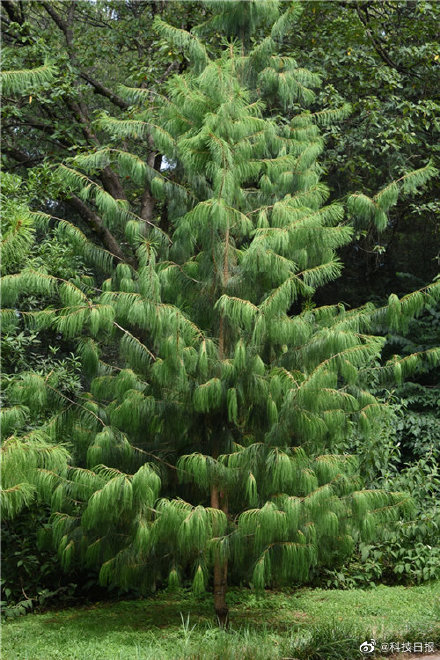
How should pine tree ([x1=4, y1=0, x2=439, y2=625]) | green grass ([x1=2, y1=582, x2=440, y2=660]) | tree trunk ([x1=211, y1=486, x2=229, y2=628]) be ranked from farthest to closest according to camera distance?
tree trunk ([x1=211, y1=486, x2=229, y2=628])
pine tree ([x1=4, y1=0, x2=439, y2=625])
green grass ([x1=2, y1=582, x2=440, y2=660])

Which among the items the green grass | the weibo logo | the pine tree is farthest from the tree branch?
the weibo logo

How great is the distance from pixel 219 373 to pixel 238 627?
2.14 metres

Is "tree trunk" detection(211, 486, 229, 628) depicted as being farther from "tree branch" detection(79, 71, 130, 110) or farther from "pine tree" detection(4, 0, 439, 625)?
"tree branch" detection(79, 71, 130, 110)

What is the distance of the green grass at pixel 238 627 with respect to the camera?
4504 mm

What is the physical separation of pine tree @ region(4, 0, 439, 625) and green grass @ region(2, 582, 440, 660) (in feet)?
1.40

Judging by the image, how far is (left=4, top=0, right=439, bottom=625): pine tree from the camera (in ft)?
15.5

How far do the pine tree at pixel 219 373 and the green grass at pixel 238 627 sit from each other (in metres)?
0.43

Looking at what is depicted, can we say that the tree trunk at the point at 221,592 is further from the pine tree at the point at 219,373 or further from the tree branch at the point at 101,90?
the tree branch at the point at 101,90

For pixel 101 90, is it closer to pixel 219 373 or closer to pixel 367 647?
pixel 219 373

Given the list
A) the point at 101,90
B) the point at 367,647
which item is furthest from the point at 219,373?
the point at 101,90

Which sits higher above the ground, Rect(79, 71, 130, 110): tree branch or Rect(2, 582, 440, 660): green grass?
Rect(79, 71, 130, 110): tree branch

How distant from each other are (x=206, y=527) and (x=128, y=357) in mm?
1465

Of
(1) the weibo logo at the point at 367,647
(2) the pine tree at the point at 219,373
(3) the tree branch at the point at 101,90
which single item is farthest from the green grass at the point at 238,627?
(3) the tree branch at the point at 101,90

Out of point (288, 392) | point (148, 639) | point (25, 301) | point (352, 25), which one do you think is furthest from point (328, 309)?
point (352, 25)
